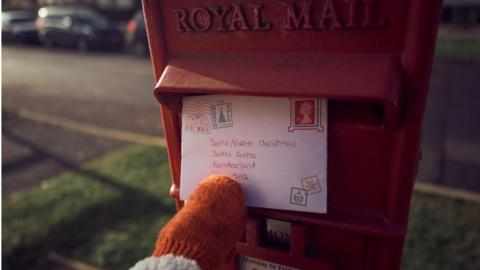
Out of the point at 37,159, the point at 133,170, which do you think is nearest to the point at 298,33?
the point at 133,170

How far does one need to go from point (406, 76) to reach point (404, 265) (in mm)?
1894

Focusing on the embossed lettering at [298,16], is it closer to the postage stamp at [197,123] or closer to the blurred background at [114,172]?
the postage stamp at [197,123]

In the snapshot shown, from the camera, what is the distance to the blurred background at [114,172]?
2.73 metres

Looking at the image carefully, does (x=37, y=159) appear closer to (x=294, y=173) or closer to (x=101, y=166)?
(x=101, y=166)

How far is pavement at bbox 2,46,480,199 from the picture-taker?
402 cm

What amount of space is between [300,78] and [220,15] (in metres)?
0.27

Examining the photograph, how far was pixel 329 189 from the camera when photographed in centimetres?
108

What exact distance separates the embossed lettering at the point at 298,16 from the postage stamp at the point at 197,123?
33 centimetres

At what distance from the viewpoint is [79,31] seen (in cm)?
1317

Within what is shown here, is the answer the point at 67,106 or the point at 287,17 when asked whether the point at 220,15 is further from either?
the point at 67,106

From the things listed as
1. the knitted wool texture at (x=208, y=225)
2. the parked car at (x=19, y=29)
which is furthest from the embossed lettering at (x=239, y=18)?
the parked car at (x=19, y=29)

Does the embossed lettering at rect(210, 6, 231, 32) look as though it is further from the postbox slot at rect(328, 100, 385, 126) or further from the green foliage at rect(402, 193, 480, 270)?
the green foliage at rect(402, 193, 480, 270)

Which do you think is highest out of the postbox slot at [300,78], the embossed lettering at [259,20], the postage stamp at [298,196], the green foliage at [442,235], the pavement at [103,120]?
the embossed lettering at [259,20]

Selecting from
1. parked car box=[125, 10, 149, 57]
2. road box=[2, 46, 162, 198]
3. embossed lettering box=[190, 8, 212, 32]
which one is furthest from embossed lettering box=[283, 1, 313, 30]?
parked car box=[125, 10, 149, 57]
